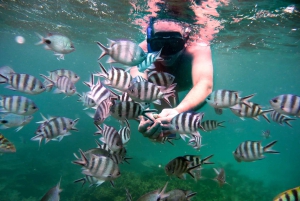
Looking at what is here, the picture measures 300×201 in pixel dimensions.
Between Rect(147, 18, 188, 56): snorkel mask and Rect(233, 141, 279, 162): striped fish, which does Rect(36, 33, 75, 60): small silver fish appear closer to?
Rect(147, 18, 188, 56): snorkel mask

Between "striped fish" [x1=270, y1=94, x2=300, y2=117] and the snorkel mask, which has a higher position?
the snorkel mask

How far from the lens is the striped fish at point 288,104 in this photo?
153 inches

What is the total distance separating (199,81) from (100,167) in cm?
339

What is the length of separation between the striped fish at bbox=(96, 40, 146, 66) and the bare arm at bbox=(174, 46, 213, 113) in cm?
148

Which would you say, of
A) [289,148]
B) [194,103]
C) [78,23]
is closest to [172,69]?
[194,103]

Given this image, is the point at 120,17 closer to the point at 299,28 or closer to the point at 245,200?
the point at 299,28

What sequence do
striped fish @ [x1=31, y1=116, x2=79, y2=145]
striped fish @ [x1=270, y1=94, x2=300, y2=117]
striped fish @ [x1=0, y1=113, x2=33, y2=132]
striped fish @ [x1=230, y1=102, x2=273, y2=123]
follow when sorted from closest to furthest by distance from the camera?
striped fish @ [x1=31, y1=116, x2=79, y2=145]
striped fish @ [x1=270, y1=94, x2=300, y2=117]
striped fish @ [x1=230, y1=102, x2=273, y2=123]
striped fish @ [x1=0, y1=113, x2=33, y2=132]

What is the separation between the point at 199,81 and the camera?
5.12 meters

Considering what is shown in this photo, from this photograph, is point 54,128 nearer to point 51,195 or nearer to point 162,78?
point 51,195

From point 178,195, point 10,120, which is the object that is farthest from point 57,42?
point 178,195

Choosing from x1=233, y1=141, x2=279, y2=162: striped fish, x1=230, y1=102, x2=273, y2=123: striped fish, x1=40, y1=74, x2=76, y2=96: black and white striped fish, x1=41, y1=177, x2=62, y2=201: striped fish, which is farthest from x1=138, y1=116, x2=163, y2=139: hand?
x1=40, y1=74, x2=76, y2=96: black and white striped fish

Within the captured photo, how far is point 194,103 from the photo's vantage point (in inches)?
172

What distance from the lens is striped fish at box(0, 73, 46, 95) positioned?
390cm

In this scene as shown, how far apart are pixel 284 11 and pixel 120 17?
39.0 feet
